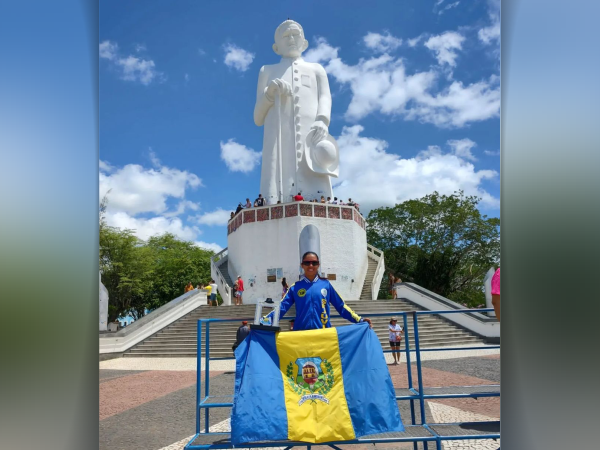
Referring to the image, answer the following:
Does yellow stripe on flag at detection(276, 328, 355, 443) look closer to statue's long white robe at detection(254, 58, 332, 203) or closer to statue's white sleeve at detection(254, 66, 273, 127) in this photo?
statue's long white robe at detection(254, 58, 332, 203)

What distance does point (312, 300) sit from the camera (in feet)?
13.9

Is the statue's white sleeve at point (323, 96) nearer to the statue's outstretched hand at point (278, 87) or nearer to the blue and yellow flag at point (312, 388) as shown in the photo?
the statue's outstretched hand at point (278, 87)

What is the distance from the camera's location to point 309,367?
366 cm

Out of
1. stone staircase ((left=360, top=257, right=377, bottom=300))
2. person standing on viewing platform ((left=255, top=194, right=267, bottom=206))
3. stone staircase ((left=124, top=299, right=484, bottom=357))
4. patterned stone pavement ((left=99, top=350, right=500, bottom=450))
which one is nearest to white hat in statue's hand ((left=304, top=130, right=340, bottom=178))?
person standing on viewing platform ((left=255, top=194, right=267, bottom=206))

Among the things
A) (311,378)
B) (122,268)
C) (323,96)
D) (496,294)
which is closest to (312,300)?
(311,378)

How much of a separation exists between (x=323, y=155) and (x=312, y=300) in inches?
806

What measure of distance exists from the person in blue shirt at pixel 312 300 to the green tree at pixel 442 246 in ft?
106

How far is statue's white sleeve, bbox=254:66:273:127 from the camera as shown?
1016 inches

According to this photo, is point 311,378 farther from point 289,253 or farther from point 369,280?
point 369,280

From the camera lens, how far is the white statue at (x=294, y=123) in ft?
81.0

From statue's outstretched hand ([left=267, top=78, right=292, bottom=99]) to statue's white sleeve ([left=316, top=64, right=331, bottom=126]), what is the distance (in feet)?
6.00
